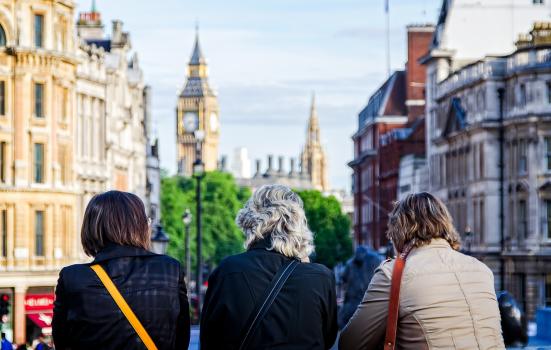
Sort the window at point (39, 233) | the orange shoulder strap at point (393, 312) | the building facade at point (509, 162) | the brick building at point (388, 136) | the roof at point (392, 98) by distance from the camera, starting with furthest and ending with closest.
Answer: the roof at point (392, 98)
the brick building at point (388, 136)
the building facade at point (509, 162)
the window at point (39, 233)
the orange shoulder strap at point (393, 312)

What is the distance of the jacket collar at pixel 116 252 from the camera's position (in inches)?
412

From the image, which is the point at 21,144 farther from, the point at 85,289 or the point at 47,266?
the point at 85,289

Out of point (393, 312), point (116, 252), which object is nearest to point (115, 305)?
point (116, 252)

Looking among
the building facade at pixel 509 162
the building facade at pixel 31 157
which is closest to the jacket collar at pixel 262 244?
the building facade at pixel 31 157

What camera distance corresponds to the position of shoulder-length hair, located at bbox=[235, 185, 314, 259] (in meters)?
10.7

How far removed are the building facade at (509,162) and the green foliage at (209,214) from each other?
2246 inches

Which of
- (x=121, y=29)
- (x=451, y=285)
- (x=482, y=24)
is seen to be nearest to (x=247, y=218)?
(x=451, y=285)

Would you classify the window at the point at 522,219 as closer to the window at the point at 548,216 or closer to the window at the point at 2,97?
the window at the point at 548,216

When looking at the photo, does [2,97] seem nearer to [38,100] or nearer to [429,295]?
[38,100]

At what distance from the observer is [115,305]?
1039cm

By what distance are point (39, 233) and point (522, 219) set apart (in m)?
24.9

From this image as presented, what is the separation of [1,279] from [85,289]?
4632 centimetres

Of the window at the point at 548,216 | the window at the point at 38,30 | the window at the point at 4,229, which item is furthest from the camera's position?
the window at the point at 548,216

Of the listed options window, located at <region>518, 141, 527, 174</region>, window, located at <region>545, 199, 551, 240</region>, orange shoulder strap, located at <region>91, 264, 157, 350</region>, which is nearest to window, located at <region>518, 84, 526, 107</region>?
window, located at <region>518, 141, 527, 174</region>
